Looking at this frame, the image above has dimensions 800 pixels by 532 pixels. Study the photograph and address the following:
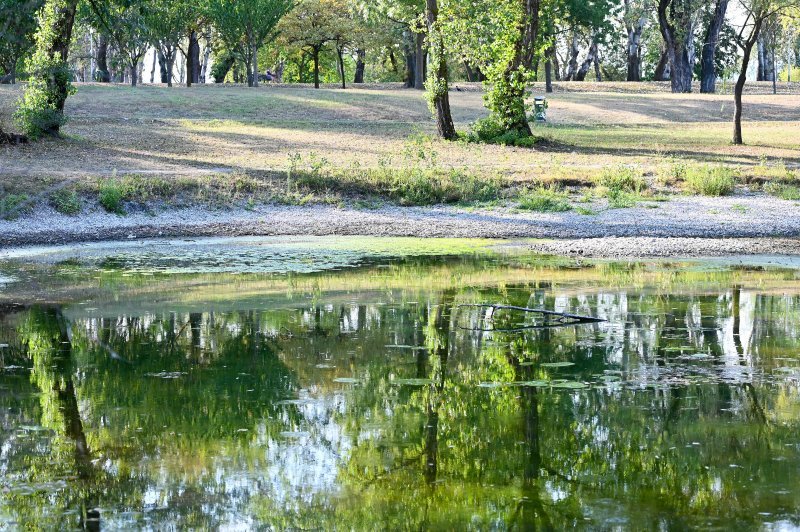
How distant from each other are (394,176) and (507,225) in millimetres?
4238

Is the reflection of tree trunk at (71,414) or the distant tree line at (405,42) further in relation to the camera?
the distant tree line at (405,42)

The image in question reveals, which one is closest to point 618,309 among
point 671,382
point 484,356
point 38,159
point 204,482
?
point 484,356

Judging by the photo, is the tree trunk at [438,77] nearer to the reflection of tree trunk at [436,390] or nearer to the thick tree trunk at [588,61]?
the reflection of tree trunk at [436,390]

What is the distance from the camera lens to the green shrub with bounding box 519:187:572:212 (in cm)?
2389

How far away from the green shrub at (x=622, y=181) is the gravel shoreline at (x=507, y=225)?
151 centimetres

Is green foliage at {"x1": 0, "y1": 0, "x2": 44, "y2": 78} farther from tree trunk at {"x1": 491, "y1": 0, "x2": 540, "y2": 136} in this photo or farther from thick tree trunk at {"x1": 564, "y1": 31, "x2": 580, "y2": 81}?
thick tree trunk at {"x1": 564, "y1": 31, "x2": 580, "y2": 81}

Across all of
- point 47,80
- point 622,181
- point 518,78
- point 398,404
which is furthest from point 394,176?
point 398,404

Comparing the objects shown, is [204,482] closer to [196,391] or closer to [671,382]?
[196,391]

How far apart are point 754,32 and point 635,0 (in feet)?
140

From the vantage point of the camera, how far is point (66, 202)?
74.7 feet

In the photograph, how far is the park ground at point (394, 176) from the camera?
22562mm

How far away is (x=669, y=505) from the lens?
252 inches

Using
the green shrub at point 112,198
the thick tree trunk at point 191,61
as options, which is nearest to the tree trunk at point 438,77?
the green shrub at point 112,198

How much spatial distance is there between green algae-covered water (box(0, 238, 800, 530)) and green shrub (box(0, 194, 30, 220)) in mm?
6338
